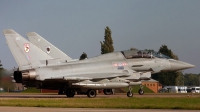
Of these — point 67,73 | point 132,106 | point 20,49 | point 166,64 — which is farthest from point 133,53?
point 132,106

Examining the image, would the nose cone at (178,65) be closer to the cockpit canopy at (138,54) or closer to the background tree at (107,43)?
the cockpit canopy at (138,54)

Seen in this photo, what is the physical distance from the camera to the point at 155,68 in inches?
1636

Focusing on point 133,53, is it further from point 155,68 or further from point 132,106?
point 132,106

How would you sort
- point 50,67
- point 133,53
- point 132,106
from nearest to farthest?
point 132,106 → point 50,67 → point 133,53

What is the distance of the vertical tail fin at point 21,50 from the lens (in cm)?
3762

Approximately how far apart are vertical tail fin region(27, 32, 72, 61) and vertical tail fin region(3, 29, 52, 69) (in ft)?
13.3

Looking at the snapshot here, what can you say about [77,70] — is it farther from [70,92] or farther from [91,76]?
[70,92]

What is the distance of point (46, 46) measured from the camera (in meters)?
43.2

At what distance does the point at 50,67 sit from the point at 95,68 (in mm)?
4055

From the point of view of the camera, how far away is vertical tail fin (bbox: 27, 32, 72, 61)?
138ft

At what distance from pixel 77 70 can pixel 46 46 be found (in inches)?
253

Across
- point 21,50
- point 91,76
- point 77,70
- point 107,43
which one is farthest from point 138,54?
point 107,43

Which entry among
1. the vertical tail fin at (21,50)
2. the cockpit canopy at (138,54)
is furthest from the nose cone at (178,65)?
the vertical tail fin at (21,50)

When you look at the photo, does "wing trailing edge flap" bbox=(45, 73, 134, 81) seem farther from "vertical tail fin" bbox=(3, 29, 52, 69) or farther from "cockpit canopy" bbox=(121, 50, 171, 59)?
"vertical tail fin" bbox=(3, 29, 52, 69)
